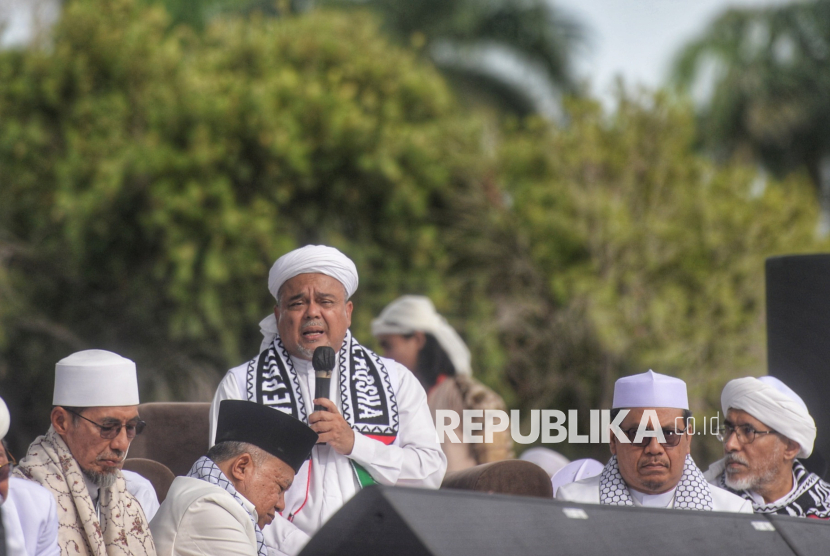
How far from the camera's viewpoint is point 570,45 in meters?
17.5

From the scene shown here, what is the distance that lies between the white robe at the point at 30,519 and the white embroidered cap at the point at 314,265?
1.29 meters

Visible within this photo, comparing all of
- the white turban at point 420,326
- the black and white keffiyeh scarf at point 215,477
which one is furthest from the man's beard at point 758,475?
the black and white keffiyeh scarf at point 215,477

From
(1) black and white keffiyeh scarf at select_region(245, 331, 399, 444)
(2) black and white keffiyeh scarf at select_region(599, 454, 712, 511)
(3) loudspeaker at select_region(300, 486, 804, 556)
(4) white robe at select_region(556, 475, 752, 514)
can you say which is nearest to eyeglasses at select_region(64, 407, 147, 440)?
(1) black and white keffiyeh scarf at select_region(245, 331, 399, 444)

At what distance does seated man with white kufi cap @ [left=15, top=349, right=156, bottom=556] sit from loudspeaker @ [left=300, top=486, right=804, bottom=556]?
1.12 metres

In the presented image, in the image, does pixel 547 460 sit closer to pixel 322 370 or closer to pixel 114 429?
pixel 322 370

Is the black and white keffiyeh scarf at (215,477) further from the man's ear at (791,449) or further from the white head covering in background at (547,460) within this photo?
the white head covering in background at (547,460)

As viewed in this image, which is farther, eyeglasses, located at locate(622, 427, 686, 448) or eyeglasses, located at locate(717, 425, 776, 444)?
eyeglasses, located at locate(717, 425, 776, 444)

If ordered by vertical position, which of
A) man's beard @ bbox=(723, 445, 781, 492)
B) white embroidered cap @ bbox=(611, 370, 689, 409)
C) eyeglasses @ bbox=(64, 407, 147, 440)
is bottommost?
man's beard @ bbox=(723, 445, 781, 492)

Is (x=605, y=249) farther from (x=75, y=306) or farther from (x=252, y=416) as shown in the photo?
(x=252, y=416)

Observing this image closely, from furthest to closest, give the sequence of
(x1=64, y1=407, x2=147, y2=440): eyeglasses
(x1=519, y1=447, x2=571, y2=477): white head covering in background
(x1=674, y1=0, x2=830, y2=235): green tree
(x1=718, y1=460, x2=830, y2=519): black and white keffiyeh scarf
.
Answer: (x1=674, y1=0, x2=830, y2=235): green tree → (x1=519, y1=447, x2=571, y2=477): white head covering in background → (x1=718, y1=460, x2=830, y2=519): black and white keffiyeh scarf → (x1=64, y1=407, x2=147, y2=440): eyeglasses

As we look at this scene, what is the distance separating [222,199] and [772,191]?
18.4 ft

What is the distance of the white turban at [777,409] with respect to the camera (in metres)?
4.36

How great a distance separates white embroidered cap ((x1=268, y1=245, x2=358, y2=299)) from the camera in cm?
412
